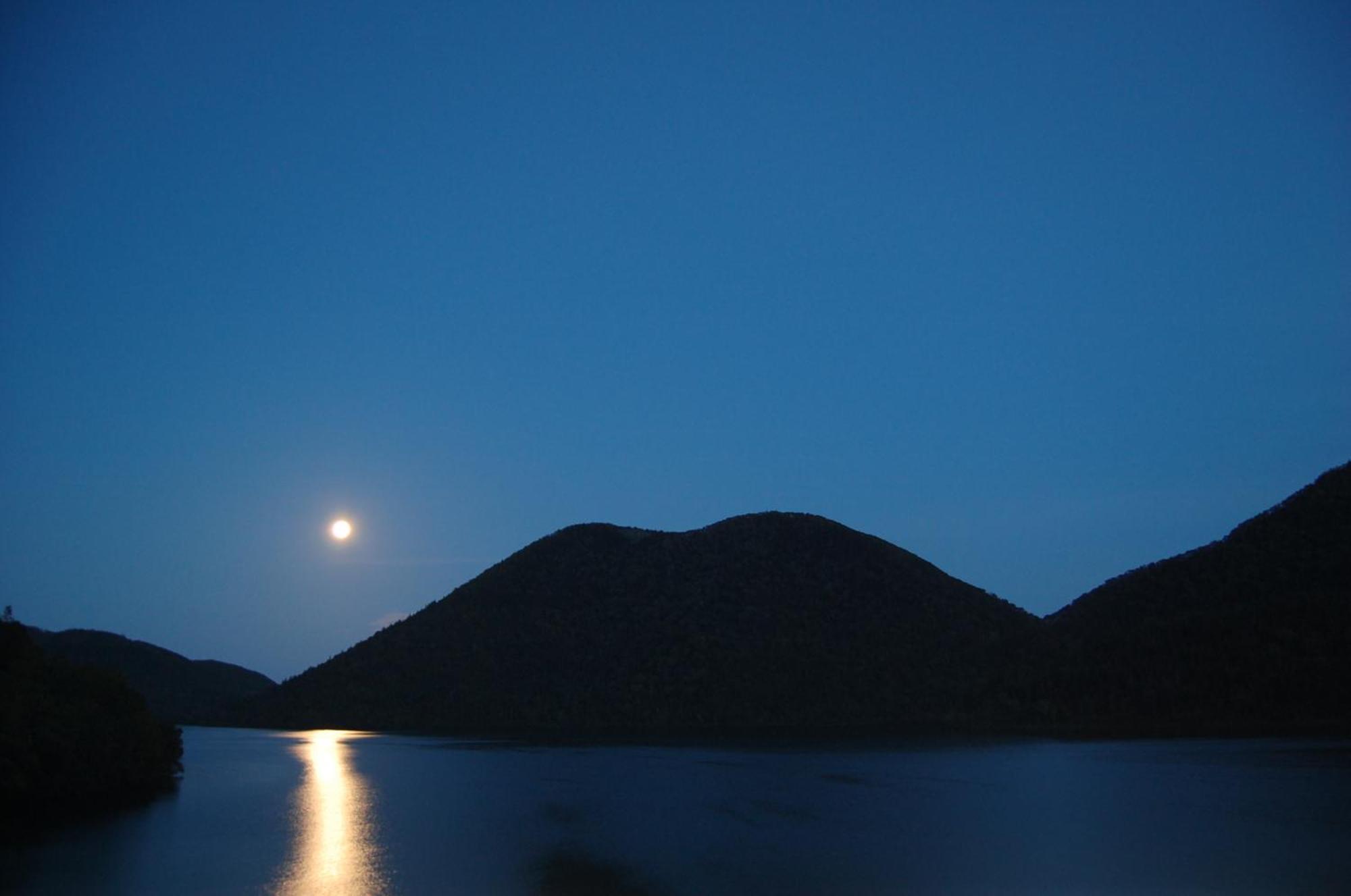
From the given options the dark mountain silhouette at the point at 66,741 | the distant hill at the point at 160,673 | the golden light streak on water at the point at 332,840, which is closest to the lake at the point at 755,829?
the golden light streak on water at the point at 332,840

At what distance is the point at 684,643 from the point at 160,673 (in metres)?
102

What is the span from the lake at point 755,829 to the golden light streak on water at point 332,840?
12cm

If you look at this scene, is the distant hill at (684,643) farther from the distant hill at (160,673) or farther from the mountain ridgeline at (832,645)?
the distant hill at (160,673)

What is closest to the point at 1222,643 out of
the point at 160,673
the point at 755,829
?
the point at 755,829

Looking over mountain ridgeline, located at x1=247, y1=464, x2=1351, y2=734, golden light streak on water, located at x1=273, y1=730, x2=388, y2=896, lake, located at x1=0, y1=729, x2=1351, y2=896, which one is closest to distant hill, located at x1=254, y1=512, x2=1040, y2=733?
mountain ridgeline, located at x1=247, y1=464, x2=1351, y2=734

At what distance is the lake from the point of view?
76.6ft

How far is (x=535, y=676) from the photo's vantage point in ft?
307

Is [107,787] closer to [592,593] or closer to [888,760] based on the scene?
[888,760]

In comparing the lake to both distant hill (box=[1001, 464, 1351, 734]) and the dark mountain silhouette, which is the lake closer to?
the dark mountain silhouette

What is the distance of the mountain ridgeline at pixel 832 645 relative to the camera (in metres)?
64.7

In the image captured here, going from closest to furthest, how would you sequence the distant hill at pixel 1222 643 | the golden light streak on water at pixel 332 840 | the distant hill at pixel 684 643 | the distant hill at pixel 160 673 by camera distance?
the golden light streak on water at pixel 332 840 < the distant hill at pixel 1222 643 < the distant hill at pixel 684 643 < the distant hill at pixel 160 673

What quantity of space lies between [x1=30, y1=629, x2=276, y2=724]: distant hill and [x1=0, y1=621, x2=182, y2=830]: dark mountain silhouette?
8765 cm

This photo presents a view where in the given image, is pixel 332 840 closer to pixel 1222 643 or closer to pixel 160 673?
pixel 1222 643

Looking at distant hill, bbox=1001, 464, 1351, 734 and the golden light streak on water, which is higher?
distant hill, bbox=1001, 464, 1351, 734
